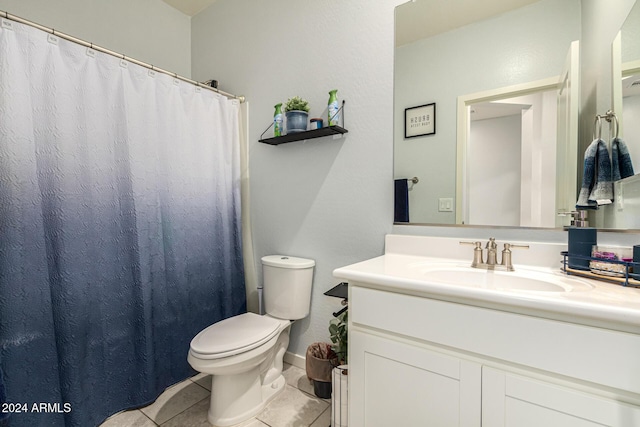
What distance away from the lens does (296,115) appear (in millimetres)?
1673

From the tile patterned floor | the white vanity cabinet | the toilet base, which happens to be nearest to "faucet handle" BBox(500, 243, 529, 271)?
the white vanity cabinet

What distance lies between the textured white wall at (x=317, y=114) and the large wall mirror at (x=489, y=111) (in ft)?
0.41

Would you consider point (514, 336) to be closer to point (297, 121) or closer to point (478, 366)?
point (478, 366)

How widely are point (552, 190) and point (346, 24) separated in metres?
1.31

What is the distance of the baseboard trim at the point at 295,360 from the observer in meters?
1.86

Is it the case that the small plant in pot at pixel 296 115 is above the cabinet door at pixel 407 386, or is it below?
above

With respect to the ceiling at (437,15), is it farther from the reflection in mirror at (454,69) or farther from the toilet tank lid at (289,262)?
the toilet tank lid at (289,262)

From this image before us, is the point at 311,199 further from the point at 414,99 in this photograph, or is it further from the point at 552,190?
the point at 552,190

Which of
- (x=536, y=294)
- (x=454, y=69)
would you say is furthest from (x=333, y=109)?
(x=536, y=294)

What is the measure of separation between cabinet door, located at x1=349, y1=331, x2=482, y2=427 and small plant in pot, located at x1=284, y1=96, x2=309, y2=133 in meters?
1.16

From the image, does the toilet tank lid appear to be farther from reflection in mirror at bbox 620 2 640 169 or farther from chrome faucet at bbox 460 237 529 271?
reflection in mirror at bbox 620 2 640 169

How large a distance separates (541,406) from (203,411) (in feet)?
4.91

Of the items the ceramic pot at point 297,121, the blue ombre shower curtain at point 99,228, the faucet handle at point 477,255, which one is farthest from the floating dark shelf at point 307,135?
the faucet handle at point 477,255

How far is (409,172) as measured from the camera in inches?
57.0
